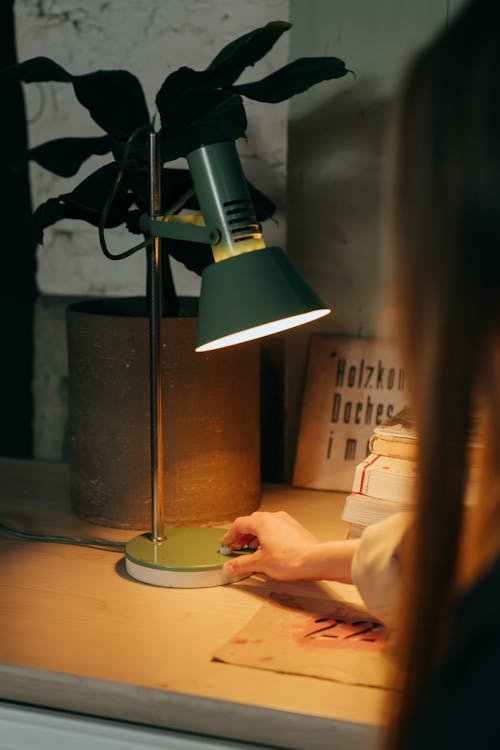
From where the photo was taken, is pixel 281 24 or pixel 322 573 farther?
pixel 281 24

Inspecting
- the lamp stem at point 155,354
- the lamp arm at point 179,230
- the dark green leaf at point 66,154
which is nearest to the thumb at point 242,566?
the lamp stem at point 155,354

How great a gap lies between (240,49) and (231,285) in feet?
1.38

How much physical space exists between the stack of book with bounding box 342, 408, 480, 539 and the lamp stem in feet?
0.82

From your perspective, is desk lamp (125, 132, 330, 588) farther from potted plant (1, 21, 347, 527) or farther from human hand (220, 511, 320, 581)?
potted plant (1, 21, 347, 527)

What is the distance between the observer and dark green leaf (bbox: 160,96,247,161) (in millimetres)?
1208

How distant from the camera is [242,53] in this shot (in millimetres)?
1328

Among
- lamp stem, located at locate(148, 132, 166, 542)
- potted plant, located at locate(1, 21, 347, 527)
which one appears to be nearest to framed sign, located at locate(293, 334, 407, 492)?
potted plant, located at locate(1, 21, 347, 527)

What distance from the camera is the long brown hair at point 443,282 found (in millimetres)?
600

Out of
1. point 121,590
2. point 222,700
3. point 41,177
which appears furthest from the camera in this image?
point 41,177

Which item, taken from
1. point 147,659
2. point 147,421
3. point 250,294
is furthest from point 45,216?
point 147,659

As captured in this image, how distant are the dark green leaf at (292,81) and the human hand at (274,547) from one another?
0.58m

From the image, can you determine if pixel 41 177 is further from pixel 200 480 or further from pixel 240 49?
pixel 200 480

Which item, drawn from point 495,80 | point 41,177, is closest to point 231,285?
point 495,80

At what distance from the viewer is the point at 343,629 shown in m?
1.07
